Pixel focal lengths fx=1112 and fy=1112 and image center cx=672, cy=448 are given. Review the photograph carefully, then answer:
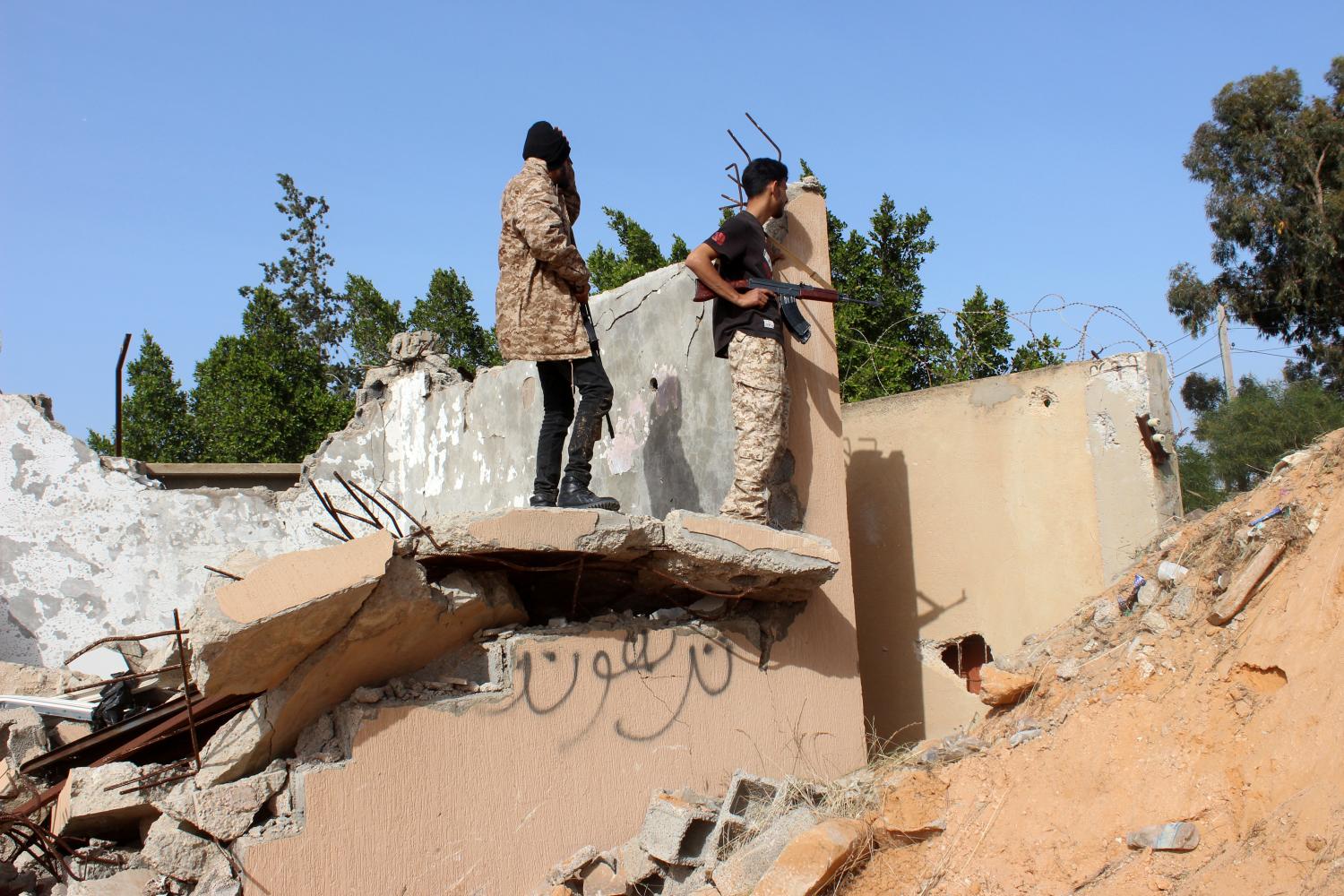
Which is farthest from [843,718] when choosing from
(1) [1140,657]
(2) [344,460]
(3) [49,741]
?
(2) [344,460]

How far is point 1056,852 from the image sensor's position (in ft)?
12.2

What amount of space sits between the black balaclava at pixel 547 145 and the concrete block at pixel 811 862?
300cm

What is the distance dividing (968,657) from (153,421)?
1350 centimetres

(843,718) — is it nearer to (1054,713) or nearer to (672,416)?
(1054,713)

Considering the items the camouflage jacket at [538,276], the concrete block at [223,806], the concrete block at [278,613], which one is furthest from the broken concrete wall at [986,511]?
the concrete block at [223,806]

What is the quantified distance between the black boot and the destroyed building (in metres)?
0.23

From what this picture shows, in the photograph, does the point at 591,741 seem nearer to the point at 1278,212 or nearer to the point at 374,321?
the point at 374,321

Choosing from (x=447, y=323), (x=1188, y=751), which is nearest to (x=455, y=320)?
(x=447, y=323)

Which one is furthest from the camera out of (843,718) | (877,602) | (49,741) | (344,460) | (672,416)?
(344,460)

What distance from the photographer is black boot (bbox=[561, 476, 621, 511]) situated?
464cm

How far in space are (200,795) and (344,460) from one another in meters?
5.31

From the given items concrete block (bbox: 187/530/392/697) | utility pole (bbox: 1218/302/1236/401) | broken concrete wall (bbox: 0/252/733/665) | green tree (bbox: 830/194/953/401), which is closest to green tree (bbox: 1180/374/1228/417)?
utility pole (bbox: 1218/302/1236/401)

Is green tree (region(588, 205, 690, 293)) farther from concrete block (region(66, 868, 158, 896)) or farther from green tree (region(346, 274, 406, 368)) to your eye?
concrete block (region(66, 868, 158, 896))

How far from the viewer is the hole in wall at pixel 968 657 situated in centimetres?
617
